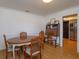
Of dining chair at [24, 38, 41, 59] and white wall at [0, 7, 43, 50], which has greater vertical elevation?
white wall at [0, 7, 43, 50]

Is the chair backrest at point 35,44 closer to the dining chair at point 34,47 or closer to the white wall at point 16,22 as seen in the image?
the dining chair at point 34,47

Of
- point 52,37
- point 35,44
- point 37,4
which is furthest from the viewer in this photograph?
point 52,37

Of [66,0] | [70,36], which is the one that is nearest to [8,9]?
[66,0]

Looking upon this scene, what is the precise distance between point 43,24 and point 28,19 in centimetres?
146

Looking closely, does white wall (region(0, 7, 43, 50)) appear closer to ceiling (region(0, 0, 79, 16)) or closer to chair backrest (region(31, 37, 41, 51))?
ceiling (region(0, 0, 79, 16))

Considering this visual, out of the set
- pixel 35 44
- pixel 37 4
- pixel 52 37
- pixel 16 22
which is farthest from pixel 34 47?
pixel 52 37

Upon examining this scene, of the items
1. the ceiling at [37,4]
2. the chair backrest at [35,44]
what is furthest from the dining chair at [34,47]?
the ceiling at [37,4]

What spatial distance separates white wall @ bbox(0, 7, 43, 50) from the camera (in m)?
4.47

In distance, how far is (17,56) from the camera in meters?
3.47

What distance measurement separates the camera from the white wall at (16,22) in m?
4.47

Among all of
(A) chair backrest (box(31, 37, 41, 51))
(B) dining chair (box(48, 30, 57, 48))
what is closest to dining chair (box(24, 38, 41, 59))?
(A) chair backrest (box(31, 37, 41, 51))

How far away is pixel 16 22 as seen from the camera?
4.97m

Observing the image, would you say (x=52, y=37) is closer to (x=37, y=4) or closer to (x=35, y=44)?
(x=37, y=4)

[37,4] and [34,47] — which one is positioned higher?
[37,4]
